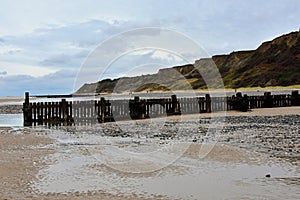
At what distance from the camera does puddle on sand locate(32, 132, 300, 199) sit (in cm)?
745

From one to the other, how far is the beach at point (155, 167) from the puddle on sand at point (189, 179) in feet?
0.06

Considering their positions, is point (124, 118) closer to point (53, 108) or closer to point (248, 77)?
point (53, 108)

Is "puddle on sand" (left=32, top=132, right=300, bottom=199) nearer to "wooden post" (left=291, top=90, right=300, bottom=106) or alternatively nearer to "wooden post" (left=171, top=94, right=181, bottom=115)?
"wooden post" (left=171, top=94, right=181, bottom=115)

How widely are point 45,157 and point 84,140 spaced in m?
4.10

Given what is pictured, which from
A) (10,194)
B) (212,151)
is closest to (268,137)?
(212,151)

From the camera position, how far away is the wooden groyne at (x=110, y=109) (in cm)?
2461

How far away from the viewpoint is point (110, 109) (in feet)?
84.8

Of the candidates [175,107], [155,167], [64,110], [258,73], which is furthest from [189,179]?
[258,73]

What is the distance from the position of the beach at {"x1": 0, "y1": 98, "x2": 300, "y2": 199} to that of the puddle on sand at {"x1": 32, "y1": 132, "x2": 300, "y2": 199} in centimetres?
2

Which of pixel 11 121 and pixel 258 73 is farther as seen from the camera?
pixel 258 73

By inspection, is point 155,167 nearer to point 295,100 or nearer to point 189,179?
point 189,179

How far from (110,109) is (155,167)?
16.2 m

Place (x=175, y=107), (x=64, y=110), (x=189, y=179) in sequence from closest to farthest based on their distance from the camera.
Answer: (x=189, y=179), (x=64, y=110), (x=175, y=107)

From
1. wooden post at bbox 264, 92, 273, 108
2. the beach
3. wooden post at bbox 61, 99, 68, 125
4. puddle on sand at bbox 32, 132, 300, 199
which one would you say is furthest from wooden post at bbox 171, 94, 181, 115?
puddle on sand at bbox 32, 132, 300, 199
